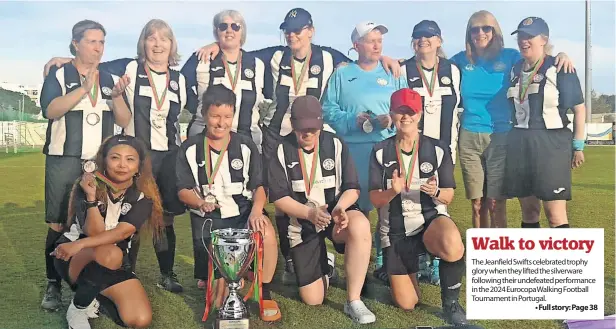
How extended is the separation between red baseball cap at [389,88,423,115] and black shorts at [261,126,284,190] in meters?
0.61

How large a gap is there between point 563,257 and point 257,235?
1.58 m

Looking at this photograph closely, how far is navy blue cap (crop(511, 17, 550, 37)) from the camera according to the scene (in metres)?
2.94

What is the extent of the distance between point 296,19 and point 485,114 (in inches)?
44.1

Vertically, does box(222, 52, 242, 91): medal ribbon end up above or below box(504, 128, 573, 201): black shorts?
above

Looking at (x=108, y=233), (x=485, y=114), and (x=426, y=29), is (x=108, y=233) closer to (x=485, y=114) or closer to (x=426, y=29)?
(x=426, y=29)

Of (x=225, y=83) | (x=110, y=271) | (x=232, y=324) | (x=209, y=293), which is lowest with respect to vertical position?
(x=232, y=324)

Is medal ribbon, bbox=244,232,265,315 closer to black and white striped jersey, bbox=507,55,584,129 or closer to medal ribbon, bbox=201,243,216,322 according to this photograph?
medal ribbon, bbox=201,243,216,322

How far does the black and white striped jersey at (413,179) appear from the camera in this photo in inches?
115

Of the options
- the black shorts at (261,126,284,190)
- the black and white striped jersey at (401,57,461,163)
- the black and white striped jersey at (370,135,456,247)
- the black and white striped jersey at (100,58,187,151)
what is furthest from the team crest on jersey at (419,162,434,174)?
the black and white striped jersey at (100,58,187,151)

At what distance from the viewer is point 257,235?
2.85 meters

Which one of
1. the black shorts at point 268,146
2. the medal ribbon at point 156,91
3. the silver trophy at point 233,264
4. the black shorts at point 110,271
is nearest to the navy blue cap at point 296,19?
the black shorts at point 268,146

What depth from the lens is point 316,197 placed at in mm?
2920

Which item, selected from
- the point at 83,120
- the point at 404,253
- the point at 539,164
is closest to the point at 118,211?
the point at 83,120

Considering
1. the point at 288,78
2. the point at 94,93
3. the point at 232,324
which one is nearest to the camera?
the point at 232,324
